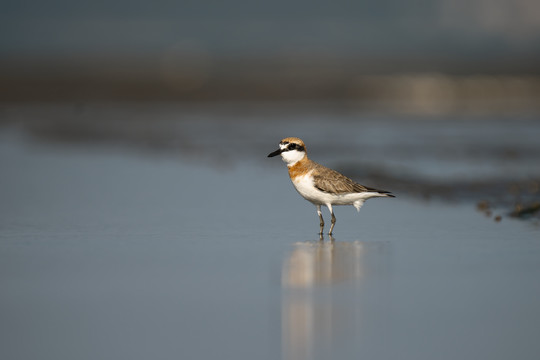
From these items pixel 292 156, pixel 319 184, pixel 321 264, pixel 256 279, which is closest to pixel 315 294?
pixel 256 279

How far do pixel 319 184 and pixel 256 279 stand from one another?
2902mm

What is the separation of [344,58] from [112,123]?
2362 inches

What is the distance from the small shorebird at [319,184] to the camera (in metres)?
9.95

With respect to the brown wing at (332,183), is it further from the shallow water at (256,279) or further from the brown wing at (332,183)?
the shallow water at (256,279)

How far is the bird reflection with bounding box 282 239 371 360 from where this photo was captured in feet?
18.2

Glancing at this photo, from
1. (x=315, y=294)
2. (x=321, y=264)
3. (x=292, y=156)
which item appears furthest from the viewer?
(x=292, y=156)

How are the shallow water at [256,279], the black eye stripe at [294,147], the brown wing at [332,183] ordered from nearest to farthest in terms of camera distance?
the shallow water at [256,279], the brown wing at [332,183], the black eye stripe at [294,147]

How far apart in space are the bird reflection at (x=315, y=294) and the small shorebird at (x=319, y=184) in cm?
98

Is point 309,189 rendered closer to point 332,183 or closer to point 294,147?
point 332,183

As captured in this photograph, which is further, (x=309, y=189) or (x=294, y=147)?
(x=294, y=147)

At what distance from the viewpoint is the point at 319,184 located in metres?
9.92

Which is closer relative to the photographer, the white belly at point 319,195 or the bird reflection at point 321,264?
the bird reflection at point 321,264

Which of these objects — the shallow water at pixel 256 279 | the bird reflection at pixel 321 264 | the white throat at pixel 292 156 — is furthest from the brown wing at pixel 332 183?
the bird reflection at pixel 321 264

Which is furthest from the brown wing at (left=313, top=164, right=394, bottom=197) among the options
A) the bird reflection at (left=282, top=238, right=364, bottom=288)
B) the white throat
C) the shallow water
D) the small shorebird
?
the bird reflection at (left=282, top=238, right=364, bottom=288)
